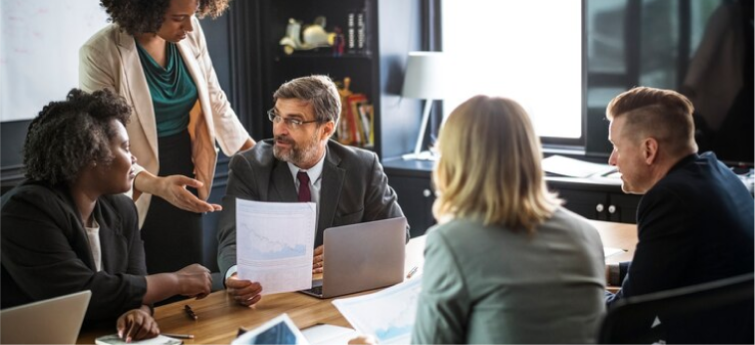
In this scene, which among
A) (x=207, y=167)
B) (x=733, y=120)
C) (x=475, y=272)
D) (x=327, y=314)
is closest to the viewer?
(x=475, y=272)

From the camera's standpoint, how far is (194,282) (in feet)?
7.72

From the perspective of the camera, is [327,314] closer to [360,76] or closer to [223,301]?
[223,301]

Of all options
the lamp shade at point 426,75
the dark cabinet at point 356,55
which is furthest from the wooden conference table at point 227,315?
the dark cabinet at point 356,55

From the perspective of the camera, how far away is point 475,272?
1552mm

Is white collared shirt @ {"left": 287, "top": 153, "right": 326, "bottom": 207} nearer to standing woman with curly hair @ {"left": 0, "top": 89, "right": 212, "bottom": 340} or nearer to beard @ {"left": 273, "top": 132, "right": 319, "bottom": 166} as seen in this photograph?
beard @ {"left": 273, "top": 132, "right": 319, "bottom": 166}

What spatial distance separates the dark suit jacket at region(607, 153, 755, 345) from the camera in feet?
6.63

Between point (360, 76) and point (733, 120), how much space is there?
1945 mm

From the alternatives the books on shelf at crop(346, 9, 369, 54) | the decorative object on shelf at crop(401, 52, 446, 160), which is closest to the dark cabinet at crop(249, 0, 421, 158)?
the books on shelf at crop(346, 9, 369, 54)

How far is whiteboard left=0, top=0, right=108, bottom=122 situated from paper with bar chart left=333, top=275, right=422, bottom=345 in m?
2.43

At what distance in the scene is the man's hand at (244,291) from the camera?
7.55ft

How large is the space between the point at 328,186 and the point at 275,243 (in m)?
0.65

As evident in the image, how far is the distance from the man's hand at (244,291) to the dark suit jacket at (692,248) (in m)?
0.89

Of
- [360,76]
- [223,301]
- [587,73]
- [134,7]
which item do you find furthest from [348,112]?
[223,301]

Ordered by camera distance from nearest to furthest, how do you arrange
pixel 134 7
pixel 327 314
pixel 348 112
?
pixel 327 314 → pixel 134 7 → pixel 348 112
